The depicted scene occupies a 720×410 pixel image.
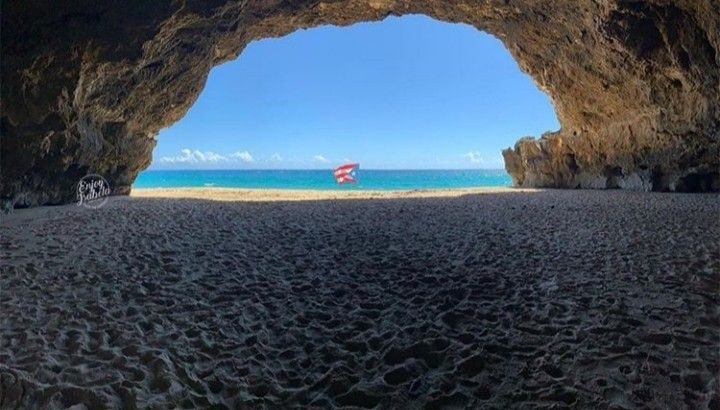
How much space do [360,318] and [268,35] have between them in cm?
1647

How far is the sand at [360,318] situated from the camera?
4012 mm

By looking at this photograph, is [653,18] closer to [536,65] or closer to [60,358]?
[536,65]

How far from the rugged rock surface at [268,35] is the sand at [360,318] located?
4.06 meters

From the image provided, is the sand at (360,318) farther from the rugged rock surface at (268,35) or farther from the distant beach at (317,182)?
the distant beach at (317,182)

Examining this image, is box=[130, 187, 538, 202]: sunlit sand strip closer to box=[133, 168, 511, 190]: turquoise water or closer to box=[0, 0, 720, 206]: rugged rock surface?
box=[0, 0, 720, 206]: rugged rock surface

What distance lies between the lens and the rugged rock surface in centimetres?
1102

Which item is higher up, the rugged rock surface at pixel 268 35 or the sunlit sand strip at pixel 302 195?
the rugged rock surface at pixel 268 35

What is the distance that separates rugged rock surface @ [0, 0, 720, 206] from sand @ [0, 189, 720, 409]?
4.06 m

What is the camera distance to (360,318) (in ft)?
18.6

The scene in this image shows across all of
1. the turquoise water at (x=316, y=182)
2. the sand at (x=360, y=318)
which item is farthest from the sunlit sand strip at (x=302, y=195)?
the turquoise water at (x=316, y=182)

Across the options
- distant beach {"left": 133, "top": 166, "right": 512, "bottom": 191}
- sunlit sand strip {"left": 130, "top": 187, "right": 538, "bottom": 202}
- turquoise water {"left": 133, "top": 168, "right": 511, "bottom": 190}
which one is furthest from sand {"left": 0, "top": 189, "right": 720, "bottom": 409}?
turquoise water {"left": 133, "top": 168, "right": 511, "bottom": 190}

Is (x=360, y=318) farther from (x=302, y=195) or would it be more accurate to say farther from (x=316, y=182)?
(x=316, y=182)

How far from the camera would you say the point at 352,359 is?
15.4ft

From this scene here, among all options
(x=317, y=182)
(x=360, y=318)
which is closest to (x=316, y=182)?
(x=317, y=182)
